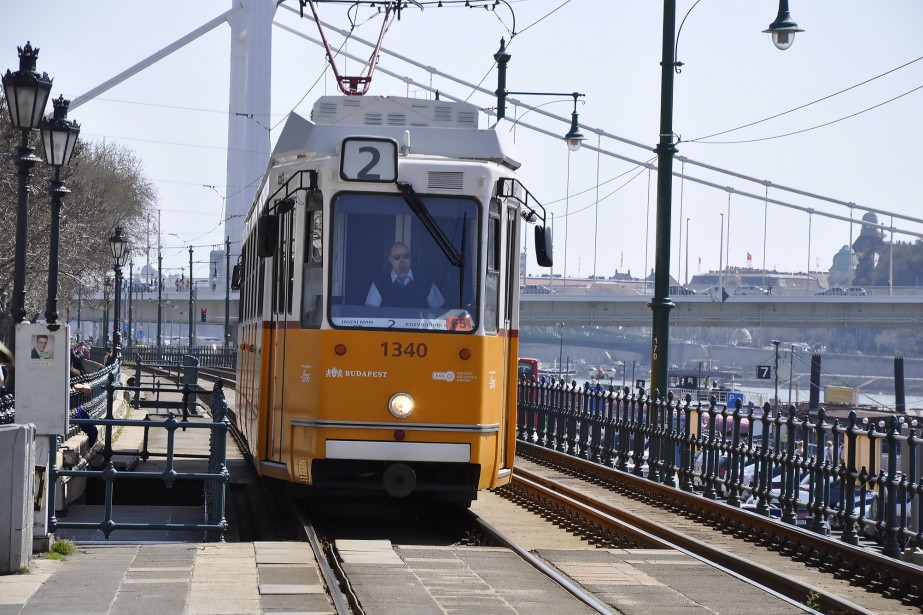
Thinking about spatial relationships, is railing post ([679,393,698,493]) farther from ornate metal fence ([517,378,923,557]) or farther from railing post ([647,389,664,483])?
railing post ([647,389,664,483])

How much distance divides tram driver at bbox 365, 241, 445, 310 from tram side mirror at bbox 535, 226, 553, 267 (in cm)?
100

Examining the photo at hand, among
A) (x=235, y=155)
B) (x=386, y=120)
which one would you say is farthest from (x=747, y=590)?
(x=235, y=155)

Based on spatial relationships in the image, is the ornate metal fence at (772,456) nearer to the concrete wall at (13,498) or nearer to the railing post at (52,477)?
the railing post at (52,477)

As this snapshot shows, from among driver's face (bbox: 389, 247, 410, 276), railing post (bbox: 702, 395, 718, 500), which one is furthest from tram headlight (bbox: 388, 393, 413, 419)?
railing post (bbox: 702, 395, 718, 500)

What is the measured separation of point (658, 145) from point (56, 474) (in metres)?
9.60

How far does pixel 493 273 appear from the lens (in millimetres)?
11312

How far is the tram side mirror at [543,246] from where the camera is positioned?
11.4 m

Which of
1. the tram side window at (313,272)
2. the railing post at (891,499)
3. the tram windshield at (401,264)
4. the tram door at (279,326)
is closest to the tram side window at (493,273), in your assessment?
the tram windshield at (401,264)

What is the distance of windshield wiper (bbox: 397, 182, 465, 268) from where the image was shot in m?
11.0

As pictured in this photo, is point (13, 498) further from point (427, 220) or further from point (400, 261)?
point (427, 220)

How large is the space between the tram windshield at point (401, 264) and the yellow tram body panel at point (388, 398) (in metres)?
0.15

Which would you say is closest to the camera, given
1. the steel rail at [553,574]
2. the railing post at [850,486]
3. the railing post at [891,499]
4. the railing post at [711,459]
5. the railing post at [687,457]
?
the steel rail at [553,574]

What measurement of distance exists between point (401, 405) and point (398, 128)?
233 cm

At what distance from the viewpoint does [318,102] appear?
39.4 feet
